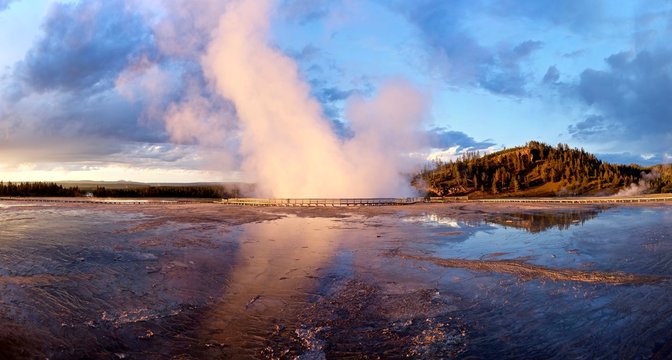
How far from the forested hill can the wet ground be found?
65.2 m

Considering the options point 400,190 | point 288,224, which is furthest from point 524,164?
point 288,224

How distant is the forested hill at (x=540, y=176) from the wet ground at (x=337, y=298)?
65.2 meters

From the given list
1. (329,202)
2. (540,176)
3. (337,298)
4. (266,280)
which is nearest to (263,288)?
(266,280)

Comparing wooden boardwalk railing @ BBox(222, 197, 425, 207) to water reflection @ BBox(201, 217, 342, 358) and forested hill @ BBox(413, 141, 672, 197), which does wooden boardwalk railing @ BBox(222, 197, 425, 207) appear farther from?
forested hill @ BBox(413, 141, 672, 197)

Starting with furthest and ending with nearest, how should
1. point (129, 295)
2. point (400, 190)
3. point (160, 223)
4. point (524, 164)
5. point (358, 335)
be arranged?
point (524, 164), point (400, 190), point (160, 223), point (129, 295), point (358, 335)

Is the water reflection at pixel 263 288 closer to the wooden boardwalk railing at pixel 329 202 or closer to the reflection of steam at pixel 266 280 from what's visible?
the reflection of steam at pixel 266 280

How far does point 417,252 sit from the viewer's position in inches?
615

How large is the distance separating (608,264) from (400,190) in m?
46.8

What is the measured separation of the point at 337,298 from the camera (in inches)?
384

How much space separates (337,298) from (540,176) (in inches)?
4511

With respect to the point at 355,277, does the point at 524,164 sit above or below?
above

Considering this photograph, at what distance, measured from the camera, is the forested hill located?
9144cm

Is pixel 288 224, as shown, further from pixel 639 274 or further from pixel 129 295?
pixel 639 274

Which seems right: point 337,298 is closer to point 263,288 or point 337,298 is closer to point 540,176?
point 263,288
